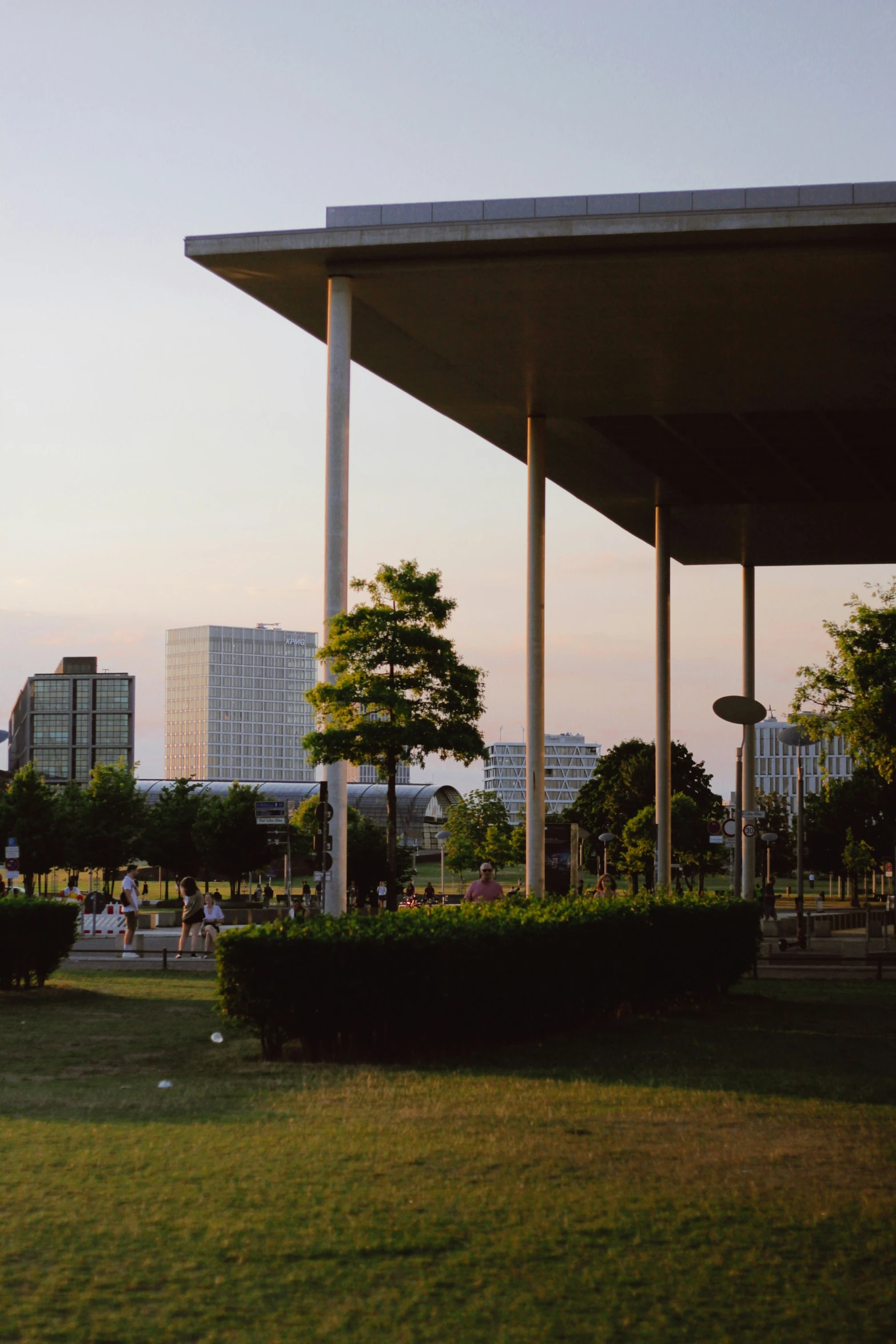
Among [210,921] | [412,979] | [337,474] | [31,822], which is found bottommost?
[210,921]

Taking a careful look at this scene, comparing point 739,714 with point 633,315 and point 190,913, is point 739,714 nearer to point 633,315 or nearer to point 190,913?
point 633,315

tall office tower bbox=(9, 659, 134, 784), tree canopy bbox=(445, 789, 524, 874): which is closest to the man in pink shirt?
tree canopy bbox=(445, 789, 524, 874)

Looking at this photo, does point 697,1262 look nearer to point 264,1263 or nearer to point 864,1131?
point 264,1263

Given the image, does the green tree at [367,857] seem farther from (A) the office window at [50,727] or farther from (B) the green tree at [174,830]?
(A) the office window at [50,727]

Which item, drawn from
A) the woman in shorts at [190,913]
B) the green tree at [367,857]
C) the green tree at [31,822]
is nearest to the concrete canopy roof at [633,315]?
the woman in shorts at [190,913]

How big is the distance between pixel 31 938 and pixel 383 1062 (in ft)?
25.4

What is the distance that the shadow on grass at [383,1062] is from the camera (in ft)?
33.0

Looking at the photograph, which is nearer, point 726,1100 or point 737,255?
point 726,1100

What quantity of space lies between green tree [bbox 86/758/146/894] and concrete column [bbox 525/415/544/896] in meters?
42.7

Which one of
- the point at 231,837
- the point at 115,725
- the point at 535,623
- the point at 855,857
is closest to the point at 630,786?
the point at 855,857

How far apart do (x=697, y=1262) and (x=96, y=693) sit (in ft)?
538

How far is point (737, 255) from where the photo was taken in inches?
848

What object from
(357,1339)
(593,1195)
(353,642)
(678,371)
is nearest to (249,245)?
(353,642)

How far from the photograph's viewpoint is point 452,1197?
279 inches
